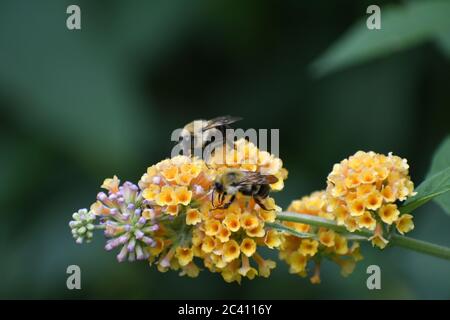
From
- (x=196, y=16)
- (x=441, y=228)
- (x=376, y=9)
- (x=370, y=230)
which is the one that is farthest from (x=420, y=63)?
(x=370, y=230)

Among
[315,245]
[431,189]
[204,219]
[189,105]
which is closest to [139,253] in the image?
[204,219]

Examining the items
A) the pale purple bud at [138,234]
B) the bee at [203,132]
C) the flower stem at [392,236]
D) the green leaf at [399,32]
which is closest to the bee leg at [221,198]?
the flower stem at [392,236]

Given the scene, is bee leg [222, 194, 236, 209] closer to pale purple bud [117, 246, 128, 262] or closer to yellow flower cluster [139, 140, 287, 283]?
yellow flower cluster [139, 140, 287, 283]

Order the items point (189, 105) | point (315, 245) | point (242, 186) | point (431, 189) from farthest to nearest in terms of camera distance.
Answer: point (189, 105)
point (315, 245)
point (242, 186)
point (431, 189)

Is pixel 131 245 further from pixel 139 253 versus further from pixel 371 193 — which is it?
pixel 371 193

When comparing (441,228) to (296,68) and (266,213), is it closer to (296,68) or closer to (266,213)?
(296,68)

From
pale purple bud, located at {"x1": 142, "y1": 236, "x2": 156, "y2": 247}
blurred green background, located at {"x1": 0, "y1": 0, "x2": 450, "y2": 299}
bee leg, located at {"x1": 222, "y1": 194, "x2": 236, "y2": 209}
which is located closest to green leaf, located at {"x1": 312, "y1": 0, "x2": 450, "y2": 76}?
blurred green background, located at {"x1": 0, "y1": 0, "x2": 450, "y2": 299}

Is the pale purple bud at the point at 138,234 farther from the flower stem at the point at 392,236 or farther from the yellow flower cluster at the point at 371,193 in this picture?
the yellow flower cluster at the point at 371,193
